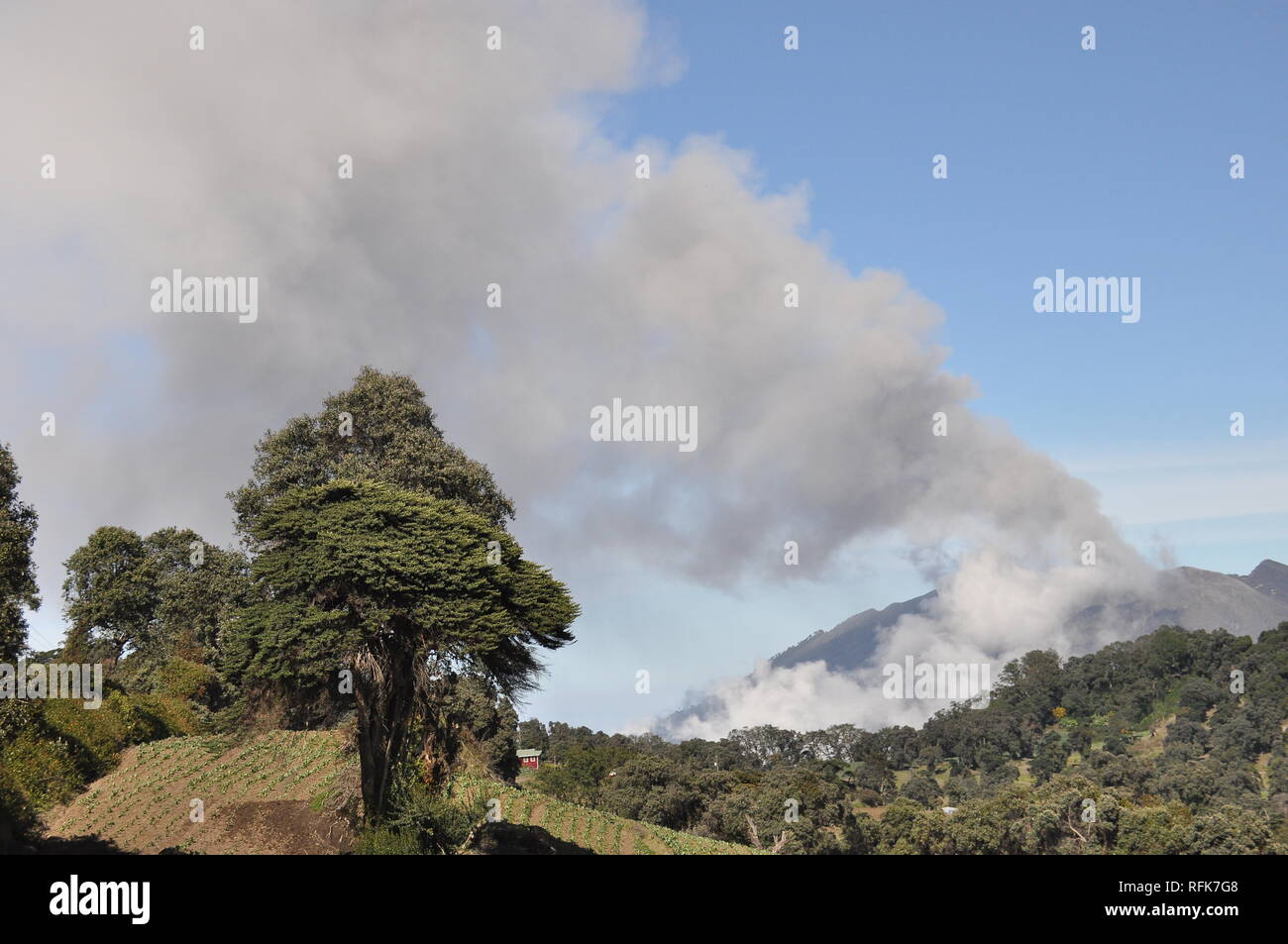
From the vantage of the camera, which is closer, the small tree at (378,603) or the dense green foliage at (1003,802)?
the small tree at (378,603)

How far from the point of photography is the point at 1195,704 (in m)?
183

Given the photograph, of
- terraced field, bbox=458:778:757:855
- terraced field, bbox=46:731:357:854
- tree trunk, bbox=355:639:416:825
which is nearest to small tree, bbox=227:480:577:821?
tree trunk, bbox=355:639:416:825

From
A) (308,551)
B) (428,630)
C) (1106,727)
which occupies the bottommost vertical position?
(1106,727)

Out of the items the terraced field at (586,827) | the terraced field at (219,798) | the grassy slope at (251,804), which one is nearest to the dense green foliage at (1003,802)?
the terraced field at (586,827)

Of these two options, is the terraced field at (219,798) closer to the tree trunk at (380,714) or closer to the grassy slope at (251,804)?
the grassy slope at (251,804)

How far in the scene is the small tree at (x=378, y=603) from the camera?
31062mm

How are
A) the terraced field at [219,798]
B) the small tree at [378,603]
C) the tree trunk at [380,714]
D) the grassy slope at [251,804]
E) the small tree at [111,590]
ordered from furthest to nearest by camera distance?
the small tree at [111,590] < the grassy slope at [251,804] < the terraced field at [219,798] < the tree trunk at [380,714] < the small tree at [378,603]

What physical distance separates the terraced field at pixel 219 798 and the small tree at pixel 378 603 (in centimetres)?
490

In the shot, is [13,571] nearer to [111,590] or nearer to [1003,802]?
[111,590]

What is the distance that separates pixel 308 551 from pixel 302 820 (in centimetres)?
1098
